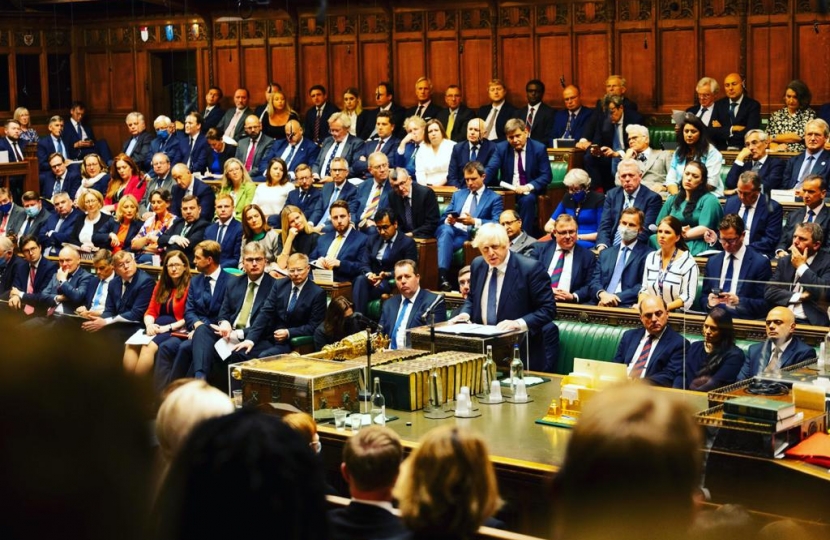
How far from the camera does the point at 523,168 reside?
32.2ft

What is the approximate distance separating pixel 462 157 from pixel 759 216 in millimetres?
3006

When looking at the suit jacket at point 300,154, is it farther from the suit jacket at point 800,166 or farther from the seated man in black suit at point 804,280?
the seated man in black suit at point 804,280

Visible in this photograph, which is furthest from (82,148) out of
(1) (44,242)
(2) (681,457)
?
(2) (681,457)

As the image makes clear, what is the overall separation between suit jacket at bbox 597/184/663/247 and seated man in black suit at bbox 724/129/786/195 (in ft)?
2.29

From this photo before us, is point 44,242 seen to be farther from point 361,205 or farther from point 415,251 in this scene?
point 415,251

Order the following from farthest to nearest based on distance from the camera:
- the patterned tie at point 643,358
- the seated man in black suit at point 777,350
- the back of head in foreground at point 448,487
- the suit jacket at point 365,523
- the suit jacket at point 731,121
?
1. the suit jacket at point 731,121
2. the patterned tie at point 643,358
3. the seated man in black suit at point 777,350
4. the suit jacket at point 365,523
5. the back of head in foreground at point 448,487

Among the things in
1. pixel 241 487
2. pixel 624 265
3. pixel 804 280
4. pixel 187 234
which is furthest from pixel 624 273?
pixel 241 487

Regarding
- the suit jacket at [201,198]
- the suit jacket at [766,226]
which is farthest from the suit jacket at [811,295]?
the suit jacket at [201,198]

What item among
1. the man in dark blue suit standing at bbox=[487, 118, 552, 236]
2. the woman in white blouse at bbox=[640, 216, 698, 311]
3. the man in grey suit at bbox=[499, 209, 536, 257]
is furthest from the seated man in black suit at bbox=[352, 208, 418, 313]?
the woman in white blouse at bbox=[640, 216, 698, 311]

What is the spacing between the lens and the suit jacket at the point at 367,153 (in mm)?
10703

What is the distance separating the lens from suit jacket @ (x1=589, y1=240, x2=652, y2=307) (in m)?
7.09

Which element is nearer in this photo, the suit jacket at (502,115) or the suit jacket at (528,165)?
the suit jacket at (528,165)

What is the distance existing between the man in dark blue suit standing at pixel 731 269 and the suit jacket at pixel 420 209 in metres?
2.75

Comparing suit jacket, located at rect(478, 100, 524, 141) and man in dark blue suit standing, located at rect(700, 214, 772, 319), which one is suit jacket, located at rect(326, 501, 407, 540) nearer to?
man in dark blue suit standing, located at rect(700, 214, 772, 319)
